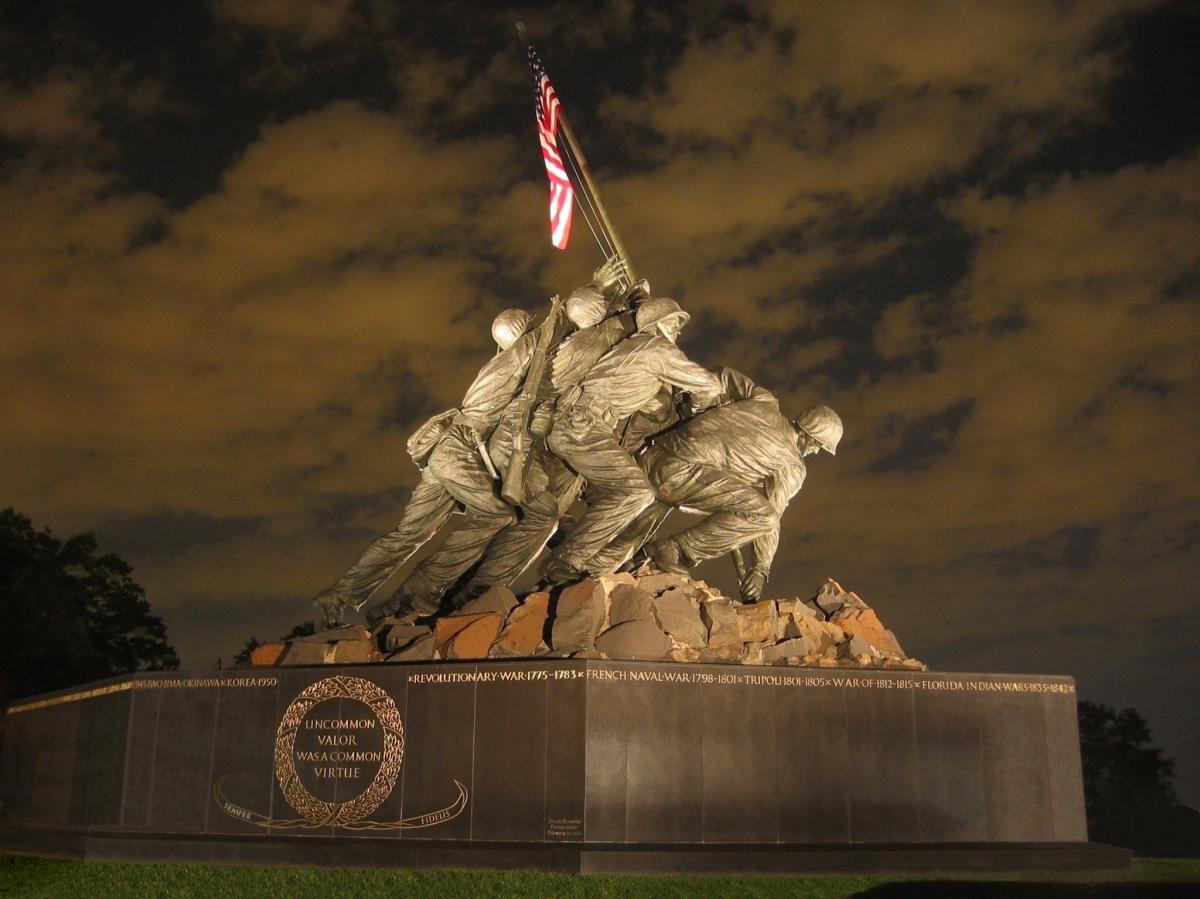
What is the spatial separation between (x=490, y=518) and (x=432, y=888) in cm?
454

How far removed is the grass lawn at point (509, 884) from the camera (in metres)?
9.23

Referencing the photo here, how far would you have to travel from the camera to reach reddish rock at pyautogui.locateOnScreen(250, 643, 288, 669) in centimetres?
1193

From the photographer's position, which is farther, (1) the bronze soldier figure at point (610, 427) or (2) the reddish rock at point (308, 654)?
(1) the bronze soldier figure at point (610, 427)

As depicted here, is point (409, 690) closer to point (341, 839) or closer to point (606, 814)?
point (341, 839)

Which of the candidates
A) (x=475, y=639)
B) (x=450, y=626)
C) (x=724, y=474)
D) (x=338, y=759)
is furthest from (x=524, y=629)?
(x=724, y=474)

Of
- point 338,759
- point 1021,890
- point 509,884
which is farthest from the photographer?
point 338,759

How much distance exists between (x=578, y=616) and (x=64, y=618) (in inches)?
659

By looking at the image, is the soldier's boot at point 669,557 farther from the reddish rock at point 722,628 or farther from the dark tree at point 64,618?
the dark tree at point 64,618

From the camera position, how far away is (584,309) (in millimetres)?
12938

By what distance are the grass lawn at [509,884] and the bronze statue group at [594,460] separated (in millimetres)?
3202

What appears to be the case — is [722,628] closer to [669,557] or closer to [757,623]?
[757,623]

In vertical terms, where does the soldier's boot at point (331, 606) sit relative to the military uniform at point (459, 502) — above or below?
below

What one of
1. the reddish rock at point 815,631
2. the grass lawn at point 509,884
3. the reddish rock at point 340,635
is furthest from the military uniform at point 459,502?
the grass lawn at point 509,884

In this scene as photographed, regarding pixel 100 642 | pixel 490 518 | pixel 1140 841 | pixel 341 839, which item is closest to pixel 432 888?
pixel 341 839
